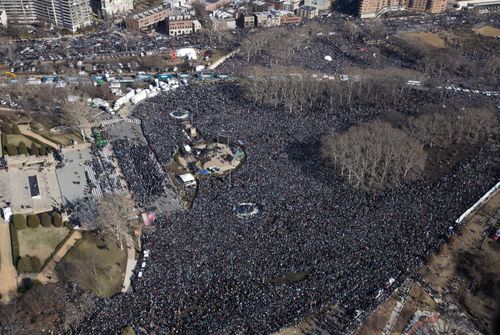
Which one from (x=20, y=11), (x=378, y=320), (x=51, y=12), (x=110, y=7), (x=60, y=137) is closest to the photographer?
(x=378, y=320)

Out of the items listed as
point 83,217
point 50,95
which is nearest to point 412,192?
point 83,217

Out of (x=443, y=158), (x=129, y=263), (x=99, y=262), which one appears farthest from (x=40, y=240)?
(x=443, y=158)

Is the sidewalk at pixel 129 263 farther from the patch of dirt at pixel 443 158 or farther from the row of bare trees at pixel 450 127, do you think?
the row of bare trees at pixel 450 127

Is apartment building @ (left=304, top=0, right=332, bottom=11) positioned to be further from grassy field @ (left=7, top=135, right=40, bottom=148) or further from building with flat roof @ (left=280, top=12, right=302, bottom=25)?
grassy field @ (left=7, top=135, right=40, bottom=148)

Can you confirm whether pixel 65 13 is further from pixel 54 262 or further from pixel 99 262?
pixel 99 262

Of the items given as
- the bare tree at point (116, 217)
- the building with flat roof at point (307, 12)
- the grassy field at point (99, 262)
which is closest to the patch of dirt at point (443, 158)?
the bare tree at point (116, 217)

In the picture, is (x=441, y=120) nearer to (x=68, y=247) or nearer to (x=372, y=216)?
(x=372, y=216)

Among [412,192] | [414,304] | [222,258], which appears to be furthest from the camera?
[412,192]
